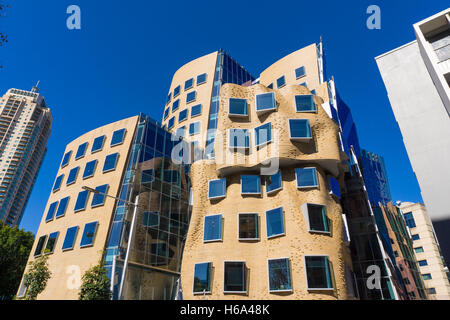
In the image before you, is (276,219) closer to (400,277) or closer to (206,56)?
(400,277)

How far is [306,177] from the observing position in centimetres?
2528

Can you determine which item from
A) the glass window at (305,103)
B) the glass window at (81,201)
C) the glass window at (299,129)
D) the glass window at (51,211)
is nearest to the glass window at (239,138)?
the glass window at (299,129)

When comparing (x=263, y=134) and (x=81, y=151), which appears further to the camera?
(x=81, y=151)

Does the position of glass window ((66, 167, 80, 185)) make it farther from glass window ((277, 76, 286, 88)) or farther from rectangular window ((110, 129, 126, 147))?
glass window ((277, 76, 286, 88))

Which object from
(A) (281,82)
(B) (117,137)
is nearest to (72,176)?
(B) (117,137)

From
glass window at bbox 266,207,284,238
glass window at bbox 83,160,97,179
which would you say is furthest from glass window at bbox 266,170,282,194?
glass window at bbox 83,160,97,179

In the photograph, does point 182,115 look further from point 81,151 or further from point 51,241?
point 51,241

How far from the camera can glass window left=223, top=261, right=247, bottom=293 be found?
22.8 m

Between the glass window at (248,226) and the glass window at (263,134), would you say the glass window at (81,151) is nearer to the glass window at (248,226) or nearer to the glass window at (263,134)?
the glass window at (248,226)

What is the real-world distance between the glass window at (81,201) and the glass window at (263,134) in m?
15.9

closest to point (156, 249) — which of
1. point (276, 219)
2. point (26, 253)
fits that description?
point (276, 219)

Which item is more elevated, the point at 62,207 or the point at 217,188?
the point at 217,188

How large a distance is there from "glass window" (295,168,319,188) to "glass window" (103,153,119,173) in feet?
53.0

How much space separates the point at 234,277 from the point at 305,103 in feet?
54.3
